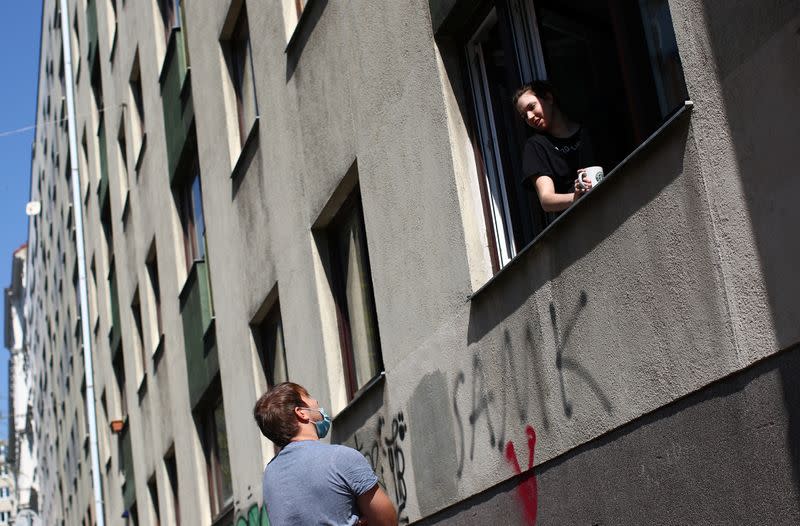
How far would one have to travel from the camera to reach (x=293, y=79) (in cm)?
1053

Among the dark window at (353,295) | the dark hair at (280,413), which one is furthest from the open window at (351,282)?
the dark hair at (280,413)

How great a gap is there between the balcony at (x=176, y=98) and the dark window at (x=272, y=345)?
3631 mm

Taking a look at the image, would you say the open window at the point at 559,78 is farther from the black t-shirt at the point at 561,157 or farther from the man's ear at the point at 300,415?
the man's ear at the point at 300,415

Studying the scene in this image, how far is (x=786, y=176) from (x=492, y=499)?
10.2 feet

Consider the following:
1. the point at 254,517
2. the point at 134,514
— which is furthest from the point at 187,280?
the point at 134,514

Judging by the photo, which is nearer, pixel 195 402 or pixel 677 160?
pixel 677 160

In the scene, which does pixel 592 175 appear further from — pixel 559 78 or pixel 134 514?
pixel 134 514

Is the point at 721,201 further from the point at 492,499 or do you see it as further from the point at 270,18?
the point at 270,18

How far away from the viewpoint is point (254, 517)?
491 inches

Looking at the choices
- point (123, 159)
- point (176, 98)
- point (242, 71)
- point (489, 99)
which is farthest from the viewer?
point (123, 159)

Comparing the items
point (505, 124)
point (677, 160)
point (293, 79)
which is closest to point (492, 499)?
point (505, 124)

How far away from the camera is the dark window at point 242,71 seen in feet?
42.1

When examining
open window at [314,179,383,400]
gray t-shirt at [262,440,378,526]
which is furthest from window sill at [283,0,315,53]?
gray t-shirt at [262,440,378,526]

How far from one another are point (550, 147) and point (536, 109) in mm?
194
